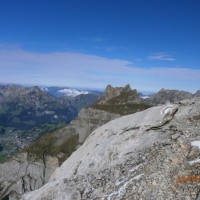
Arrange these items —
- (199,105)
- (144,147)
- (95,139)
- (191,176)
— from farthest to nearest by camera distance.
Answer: (95,139) → (199,105) → (144,147) → (191,176)

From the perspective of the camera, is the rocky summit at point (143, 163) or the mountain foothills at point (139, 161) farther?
the mountain foothills at point (139, 161)

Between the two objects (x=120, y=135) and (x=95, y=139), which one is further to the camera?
(x=95, y=139)

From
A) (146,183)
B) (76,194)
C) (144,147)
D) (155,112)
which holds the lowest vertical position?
(76,194)

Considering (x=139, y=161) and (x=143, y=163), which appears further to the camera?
(x=139, y=161)

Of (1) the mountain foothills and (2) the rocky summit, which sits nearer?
(2) the rocky summit

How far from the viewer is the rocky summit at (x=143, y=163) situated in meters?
24.4

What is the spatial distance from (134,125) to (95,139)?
554 centimetres

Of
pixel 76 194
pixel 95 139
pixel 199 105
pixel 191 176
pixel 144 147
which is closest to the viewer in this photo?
pixel 191 176

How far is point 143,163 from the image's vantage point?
2655cm

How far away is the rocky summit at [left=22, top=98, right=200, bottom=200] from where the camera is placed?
80.1 feet

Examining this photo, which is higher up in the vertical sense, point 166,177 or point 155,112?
point 155,112

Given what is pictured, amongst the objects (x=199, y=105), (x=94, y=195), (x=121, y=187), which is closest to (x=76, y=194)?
(x=94, y=195)

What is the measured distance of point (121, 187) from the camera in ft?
83.2

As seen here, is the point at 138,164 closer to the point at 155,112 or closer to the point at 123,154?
the point at 123,154
